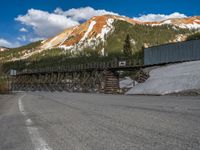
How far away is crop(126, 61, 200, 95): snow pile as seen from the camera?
1417 inches

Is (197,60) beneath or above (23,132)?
above

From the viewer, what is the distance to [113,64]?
218 ft

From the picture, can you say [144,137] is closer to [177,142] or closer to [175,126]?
[177,142]

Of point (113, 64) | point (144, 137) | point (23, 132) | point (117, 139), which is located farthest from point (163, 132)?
point (113, 64)

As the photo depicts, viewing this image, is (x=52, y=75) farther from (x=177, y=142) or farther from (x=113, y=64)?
(x=177, y=142)

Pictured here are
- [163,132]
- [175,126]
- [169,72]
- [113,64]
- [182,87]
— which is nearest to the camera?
[163,132]

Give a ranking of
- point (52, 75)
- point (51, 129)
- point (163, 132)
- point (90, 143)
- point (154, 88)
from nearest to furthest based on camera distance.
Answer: point (90, 143) < point (163, 132) < point (51, 129) < point (154, 88) < point (52, 75)

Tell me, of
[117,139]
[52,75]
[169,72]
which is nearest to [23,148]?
[117,139]

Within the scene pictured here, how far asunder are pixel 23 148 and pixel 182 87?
3123 centimetres

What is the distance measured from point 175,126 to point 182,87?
28.6 m

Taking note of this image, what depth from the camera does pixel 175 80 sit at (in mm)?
39969

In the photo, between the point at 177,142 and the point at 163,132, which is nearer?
the point at 177,142

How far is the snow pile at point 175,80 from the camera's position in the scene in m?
36.0

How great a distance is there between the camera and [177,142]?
575cm
